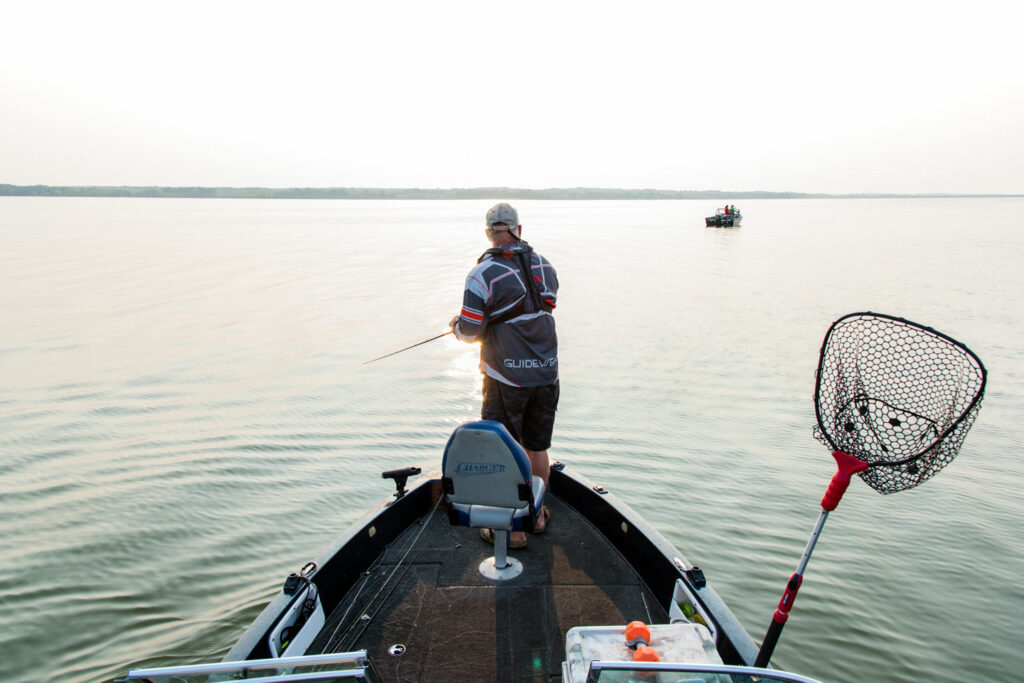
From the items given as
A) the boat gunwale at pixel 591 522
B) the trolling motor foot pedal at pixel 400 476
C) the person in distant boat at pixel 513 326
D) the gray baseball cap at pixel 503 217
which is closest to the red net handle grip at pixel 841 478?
the boat gunwale at pixel 591 522

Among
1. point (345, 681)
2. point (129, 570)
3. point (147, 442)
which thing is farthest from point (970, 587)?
point (147, 442)

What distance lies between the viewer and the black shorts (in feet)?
12.4

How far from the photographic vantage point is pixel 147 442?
25.1 feet

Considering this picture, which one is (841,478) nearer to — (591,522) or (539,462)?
(539,462)

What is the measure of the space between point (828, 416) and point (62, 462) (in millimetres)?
8117

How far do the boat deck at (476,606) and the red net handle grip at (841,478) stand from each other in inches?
55.7

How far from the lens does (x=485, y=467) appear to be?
306 cm

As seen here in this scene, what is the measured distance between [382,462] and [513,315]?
4.46 meters

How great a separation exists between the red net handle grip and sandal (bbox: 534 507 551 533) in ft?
7.04

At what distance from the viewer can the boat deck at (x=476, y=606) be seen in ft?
9.53

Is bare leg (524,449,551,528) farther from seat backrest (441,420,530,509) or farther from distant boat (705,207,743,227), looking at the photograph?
distant boat (705,207,743,227)

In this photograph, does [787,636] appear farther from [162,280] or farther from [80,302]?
[162,280]

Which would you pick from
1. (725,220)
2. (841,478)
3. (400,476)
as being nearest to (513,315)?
(400,476)

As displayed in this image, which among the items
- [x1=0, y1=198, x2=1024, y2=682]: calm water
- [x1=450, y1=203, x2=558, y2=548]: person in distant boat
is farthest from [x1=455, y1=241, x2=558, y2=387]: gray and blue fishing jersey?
[x1=0, y1=198, x2=1024, y2=682]: calm water
